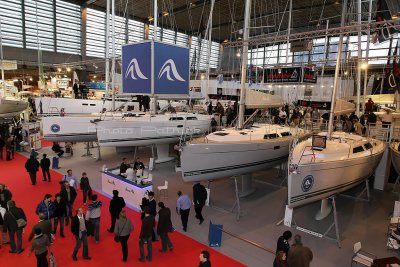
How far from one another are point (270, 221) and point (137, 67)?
598 cm

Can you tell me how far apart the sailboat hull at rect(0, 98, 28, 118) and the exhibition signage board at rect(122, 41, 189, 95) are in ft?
47.9

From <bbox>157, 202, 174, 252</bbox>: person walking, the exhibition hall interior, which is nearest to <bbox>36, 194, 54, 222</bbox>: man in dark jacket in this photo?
the exhibition hall interior

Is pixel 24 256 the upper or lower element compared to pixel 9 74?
lower

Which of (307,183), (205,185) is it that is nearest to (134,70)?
(205,185)

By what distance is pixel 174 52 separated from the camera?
8.80 meters

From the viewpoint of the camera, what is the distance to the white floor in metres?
6.80

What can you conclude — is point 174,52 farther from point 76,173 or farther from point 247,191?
point 76,173

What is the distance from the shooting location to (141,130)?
12.2 m

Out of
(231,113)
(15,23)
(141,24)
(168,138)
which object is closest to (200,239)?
(168,138)

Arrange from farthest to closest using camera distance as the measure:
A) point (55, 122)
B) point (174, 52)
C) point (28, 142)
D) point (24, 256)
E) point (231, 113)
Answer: point (231, 113)
point (28, 142)
point (55, 122)
point (174, 52)
point (24, 256)

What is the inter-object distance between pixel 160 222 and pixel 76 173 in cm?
757

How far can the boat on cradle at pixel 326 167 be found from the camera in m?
7.09

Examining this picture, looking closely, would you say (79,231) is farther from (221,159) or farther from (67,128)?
(67,128)

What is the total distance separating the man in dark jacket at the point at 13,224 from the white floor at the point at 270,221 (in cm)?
372
